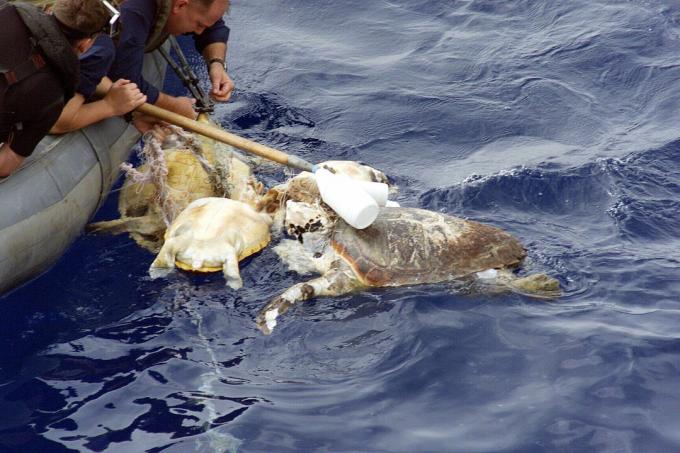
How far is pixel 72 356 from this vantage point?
5.37 metres

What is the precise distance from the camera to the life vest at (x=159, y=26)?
21.5ft

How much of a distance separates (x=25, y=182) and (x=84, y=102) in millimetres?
824

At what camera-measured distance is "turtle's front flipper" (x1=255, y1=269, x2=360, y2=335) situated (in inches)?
219

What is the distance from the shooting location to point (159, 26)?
672 cm

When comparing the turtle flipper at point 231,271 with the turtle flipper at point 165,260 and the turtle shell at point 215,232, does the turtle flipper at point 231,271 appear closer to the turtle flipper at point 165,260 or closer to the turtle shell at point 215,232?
the turtle shell at point 215,232

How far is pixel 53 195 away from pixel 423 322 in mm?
2637

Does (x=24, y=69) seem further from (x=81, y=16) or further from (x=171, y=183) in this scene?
(x=171, y=183)

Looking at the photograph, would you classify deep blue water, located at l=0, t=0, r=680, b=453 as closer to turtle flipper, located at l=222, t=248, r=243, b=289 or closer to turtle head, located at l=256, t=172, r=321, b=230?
turtle flipper, located at l=222, t=248, r=243, b=289

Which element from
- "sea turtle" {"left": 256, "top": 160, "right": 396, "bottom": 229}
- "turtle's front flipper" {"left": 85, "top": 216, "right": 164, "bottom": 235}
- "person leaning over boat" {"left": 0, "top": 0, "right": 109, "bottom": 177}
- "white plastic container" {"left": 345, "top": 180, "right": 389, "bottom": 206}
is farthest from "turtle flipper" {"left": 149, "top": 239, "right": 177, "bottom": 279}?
"white plastic container" {"left": 345, "top": 180, "right": 389, "bottom": 206}

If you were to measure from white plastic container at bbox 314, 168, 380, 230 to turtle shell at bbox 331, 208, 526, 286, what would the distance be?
156 millimetres

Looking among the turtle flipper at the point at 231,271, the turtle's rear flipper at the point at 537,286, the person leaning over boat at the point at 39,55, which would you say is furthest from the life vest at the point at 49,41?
the turtle's rear flipper at the point at 537,286

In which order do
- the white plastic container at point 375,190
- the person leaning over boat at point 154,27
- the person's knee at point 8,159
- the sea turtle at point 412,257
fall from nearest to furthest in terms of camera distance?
the person's knee at point 8,159, the sea turtle at point 412,257, the white plastic container at point 375,190, the person leaning over boat at point 154,27

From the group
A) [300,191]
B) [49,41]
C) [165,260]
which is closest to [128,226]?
[165,260]

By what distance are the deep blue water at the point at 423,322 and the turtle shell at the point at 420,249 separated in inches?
5.8
